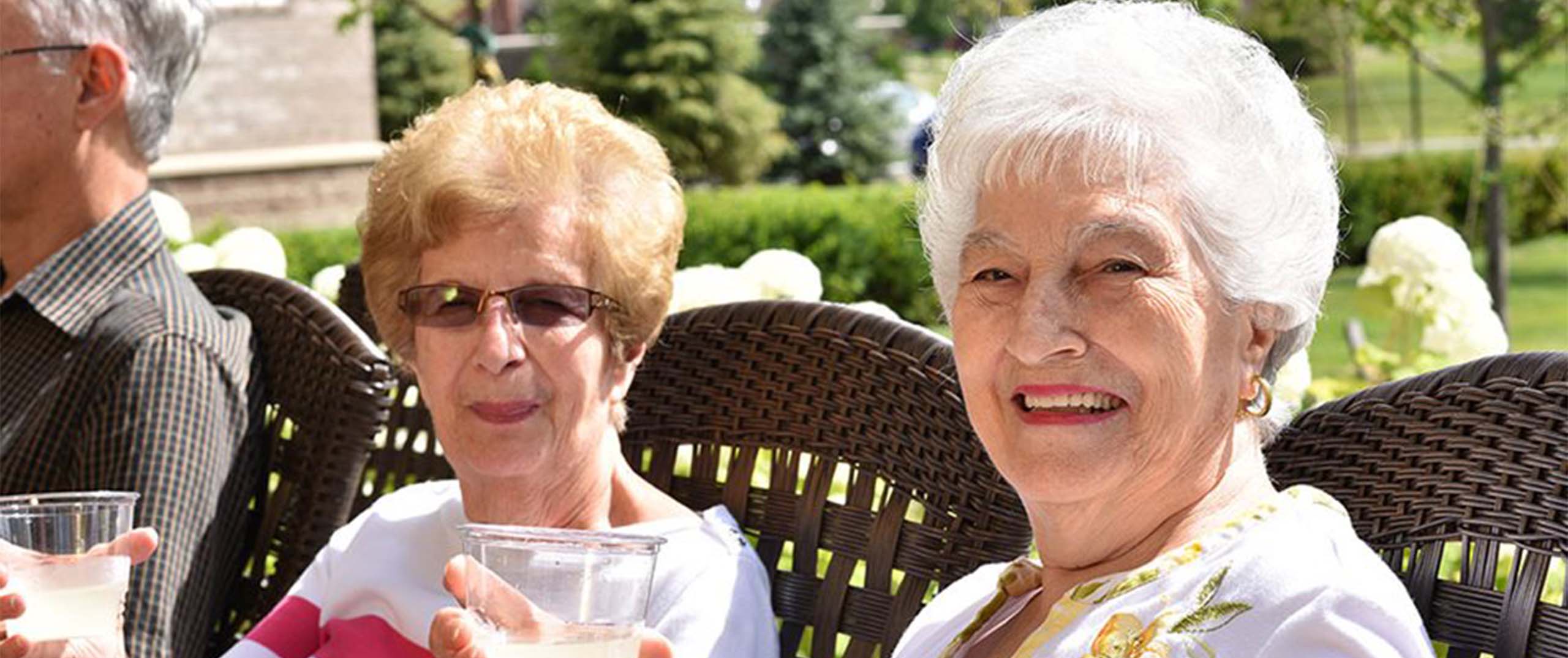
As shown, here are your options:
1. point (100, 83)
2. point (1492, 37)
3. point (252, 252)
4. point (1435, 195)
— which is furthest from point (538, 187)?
point (1435, 195)

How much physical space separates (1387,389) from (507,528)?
95cm

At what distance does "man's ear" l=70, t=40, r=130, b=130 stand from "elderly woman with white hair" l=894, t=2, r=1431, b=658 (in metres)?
1.97

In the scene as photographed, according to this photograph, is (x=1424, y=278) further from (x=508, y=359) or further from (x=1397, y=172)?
(x=1397, y=172)

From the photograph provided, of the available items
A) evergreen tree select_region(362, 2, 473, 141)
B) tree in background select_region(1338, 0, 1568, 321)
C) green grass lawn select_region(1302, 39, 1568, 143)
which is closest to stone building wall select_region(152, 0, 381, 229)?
evergreen tree select_region(362, 2, 473, 141)

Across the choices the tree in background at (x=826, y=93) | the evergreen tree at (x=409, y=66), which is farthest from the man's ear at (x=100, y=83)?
the evergreen tree at (x=409, y=66)

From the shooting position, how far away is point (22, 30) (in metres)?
3.56

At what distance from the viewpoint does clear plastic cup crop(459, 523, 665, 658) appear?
1.78 metres

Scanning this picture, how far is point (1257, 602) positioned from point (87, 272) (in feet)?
7.35

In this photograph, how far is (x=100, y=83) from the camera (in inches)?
141

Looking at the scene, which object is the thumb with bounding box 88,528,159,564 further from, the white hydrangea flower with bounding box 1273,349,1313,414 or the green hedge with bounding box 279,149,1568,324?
the green hedge with bounding box 279,149,1568,324

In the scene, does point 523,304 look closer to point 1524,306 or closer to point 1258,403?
point 1258,403

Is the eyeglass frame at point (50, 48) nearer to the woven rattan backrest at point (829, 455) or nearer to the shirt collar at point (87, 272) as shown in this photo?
the shirt collar at point (87, 272)

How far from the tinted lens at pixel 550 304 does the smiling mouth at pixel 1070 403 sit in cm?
78

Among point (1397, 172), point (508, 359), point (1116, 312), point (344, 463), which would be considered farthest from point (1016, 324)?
point (1397, 172)
